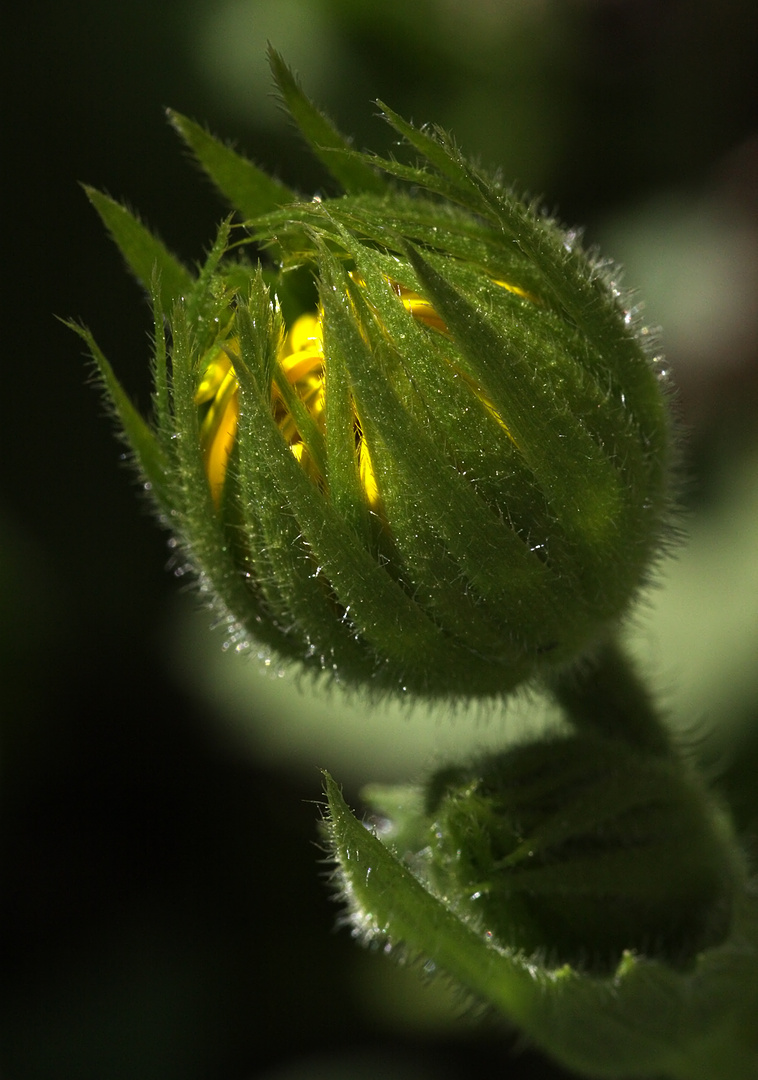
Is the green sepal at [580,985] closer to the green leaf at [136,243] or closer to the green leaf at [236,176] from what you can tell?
the green leaf at [136,243]

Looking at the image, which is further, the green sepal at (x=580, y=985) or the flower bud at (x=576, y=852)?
→ the flower bud at (x=576, y=852)

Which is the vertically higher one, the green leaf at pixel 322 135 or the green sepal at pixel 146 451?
the green leaf at pixel 322 135

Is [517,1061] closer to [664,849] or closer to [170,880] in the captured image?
[170,880]

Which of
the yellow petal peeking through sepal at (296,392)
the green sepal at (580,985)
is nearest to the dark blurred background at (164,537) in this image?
the green sepal at (580,985)

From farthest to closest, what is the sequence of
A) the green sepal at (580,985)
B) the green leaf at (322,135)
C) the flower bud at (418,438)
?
the green leaf at (322,135) → the green sepal at (580,985) → the flower bud at (418,438)

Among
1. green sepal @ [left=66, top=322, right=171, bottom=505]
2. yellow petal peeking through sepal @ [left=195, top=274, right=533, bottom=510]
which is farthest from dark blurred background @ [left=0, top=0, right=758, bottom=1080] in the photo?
yellow petal peeking through sepal @ [left=195, top=274, right=533, bottom=510]

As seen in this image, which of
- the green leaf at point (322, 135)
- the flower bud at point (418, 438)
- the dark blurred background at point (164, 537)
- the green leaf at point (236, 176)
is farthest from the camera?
the dark blurred background at point (164, 537)
